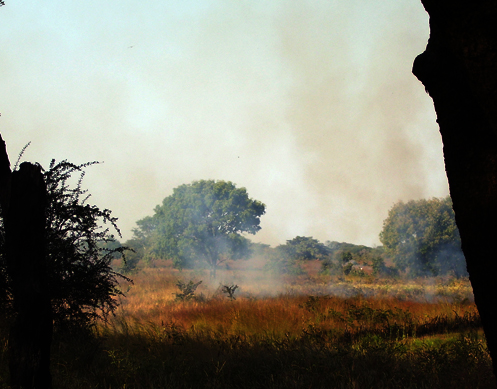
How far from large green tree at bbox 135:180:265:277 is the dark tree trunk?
3299cm

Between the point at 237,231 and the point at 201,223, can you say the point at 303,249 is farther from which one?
the point at 201,223

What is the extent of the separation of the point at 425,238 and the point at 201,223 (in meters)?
24.9

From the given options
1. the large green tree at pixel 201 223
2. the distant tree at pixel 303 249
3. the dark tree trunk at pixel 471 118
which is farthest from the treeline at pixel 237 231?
the dark tree trunk at pixel 471 118

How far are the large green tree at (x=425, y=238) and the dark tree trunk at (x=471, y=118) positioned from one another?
40610 millimetres

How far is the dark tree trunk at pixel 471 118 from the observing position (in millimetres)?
1556

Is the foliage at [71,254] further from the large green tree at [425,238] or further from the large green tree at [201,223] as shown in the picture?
the large green tree at [425,238]

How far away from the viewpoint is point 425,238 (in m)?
38.3

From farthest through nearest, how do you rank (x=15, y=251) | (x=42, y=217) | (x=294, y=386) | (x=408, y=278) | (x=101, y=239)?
(x=408, y=278) < (x=101, y=239) < (x=42, y=217) < (x=15, y=251) < (x=294, y=386)

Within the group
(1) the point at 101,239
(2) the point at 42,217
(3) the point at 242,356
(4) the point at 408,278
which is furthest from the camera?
(4) the point at 408,278

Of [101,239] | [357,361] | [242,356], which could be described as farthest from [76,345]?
[357,361]

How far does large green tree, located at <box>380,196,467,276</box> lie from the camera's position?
3775 centimetres

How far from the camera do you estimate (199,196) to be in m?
36.0

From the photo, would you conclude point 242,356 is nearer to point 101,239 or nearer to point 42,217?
point 42,217

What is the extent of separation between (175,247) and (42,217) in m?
31.5
